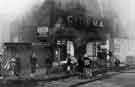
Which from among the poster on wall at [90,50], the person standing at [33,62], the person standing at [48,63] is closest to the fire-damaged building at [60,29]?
the person standing at [48,63]

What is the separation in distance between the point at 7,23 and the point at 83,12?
6072mm

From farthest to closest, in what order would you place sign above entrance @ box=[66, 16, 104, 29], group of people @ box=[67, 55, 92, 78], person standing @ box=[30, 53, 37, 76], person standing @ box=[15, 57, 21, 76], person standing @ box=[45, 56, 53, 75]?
sign above entrance @ box=[66, 16, 104, 29] < person standing @ box=[45, 56, 53, 75] < group of people @ box=[67, 55, 92, 78] < person standing @ box=[30, 53, 37, 76] < person standing @ box=[15, 57, 21, 76]

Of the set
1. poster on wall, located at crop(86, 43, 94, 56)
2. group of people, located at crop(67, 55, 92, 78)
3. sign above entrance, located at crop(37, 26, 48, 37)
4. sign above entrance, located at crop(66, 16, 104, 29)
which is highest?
sign above entrance, located at crop(66, 16, 104, 29)

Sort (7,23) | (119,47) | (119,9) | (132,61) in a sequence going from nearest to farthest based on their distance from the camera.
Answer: (7,23), (119,9), (132,61), (119,47)

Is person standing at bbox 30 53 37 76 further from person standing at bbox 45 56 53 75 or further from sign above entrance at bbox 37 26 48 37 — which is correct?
sign above entrance at bbox 37 26 48 37

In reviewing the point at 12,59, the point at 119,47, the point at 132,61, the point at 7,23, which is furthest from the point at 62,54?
the point at 119,47

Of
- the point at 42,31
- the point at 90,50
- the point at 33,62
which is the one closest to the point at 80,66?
the point at 33,62

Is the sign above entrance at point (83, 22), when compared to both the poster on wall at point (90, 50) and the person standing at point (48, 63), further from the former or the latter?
the person standing at point (48, 63)

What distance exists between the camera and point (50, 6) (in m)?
21.8

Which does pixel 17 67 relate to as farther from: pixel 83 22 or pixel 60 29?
pixel 83 22

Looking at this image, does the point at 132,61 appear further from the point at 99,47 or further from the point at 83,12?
the point at 83,12

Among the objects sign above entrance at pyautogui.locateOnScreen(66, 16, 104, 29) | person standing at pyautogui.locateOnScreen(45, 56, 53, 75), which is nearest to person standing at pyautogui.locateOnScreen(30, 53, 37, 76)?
person standing at pyautogui.locateOnScreen(45, 56, 53, 75)

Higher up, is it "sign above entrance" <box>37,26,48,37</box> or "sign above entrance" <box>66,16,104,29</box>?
"sign above entrance" <box>66,16,104,29</box>

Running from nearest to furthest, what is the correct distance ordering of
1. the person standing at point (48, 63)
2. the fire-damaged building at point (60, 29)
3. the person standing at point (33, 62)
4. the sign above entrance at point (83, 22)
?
the person standing at point (33, 62) < the person standing at point (48, 63) < the fire-damaged building at point (60, 29) < the sign above entrance at point (83, 22)
